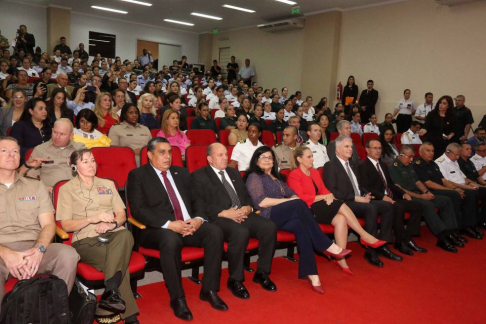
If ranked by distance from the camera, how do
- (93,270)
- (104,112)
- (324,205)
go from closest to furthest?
(93,270) < (324,205) < (104,112)

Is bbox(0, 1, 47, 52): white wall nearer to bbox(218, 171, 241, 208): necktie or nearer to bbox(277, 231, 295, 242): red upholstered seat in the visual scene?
bbox(218, 171, 241, 208): necktie

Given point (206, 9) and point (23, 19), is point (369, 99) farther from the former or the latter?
point (23, 19)

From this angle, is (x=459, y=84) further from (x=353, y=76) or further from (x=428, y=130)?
(x=428, y=130)

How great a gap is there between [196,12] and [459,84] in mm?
8230

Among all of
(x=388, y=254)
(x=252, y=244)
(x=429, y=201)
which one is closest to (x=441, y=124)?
(x=429, y=201)

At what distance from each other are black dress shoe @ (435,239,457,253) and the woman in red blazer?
1.14m

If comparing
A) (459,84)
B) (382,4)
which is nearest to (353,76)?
(382,4)

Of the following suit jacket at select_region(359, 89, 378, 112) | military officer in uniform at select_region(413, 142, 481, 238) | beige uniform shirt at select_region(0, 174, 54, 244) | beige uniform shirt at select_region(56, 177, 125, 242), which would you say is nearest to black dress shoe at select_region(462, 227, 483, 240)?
military officer in uniform at select_region(413, 142, 481, 238)

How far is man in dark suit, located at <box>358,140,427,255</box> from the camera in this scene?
3.85 m

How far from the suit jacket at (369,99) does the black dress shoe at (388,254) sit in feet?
24.5

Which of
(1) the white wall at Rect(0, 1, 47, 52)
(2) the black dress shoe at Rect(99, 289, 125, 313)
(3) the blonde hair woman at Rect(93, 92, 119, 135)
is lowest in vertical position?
(2) the black dress shoe at Rect(99, 289, 125, 313)

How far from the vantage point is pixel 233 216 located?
9.53 feet

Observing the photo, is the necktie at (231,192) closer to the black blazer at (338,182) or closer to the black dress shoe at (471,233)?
the black blazer at (338,182)

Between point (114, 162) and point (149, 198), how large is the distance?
744mm
